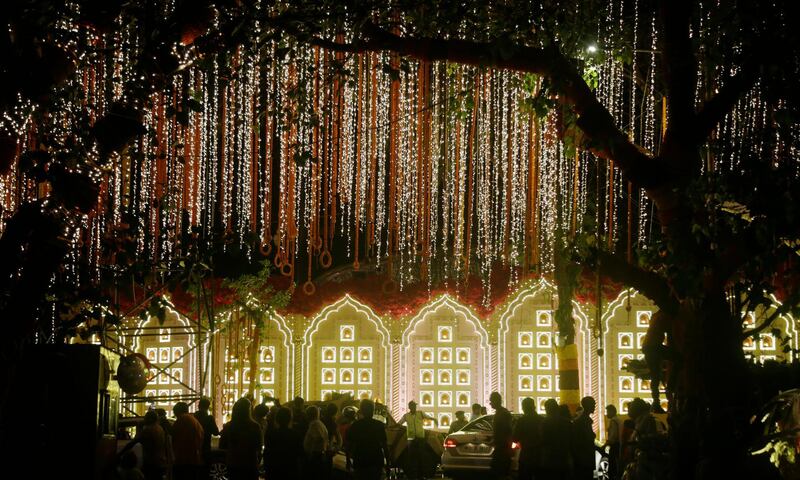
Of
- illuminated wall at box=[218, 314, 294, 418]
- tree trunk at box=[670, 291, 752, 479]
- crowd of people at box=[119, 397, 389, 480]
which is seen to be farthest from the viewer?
illuminated wall at box=[218, 314, 294, 418]

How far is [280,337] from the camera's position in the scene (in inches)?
798

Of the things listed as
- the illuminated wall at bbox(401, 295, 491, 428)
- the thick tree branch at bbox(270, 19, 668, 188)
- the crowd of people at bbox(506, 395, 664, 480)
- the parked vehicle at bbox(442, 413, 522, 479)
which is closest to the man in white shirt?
the parked vehicle at bbox(442, 413, 522, 479)

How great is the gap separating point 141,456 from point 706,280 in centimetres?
688

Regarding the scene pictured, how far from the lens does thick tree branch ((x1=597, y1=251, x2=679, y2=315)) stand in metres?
6.59

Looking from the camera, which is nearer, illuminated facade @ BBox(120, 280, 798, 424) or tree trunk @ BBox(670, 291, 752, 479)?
tree trunk @ BBox(670, 291, 752, 479)

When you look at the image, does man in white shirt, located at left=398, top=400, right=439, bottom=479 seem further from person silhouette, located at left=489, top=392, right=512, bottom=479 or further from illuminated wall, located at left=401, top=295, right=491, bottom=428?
person silhouette, located at left=489, top=392, right=512, bottom=479

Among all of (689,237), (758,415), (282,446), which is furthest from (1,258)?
(282,446)

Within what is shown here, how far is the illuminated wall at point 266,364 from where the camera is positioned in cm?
1961

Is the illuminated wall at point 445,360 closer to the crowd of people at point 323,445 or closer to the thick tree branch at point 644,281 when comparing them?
the crowd of people at point 323,445

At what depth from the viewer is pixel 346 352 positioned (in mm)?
20203

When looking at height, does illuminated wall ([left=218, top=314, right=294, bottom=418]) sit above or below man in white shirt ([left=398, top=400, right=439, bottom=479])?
above

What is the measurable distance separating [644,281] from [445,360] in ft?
44.2

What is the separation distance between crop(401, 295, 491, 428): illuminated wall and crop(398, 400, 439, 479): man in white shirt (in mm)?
3192

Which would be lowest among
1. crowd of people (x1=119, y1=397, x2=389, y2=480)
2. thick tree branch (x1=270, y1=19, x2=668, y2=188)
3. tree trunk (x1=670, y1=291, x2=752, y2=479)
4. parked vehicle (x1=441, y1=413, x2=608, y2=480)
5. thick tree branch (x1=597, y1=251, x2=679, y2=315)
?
parked vehicle (x1=441, y1=413, x2=608, y2=480)
